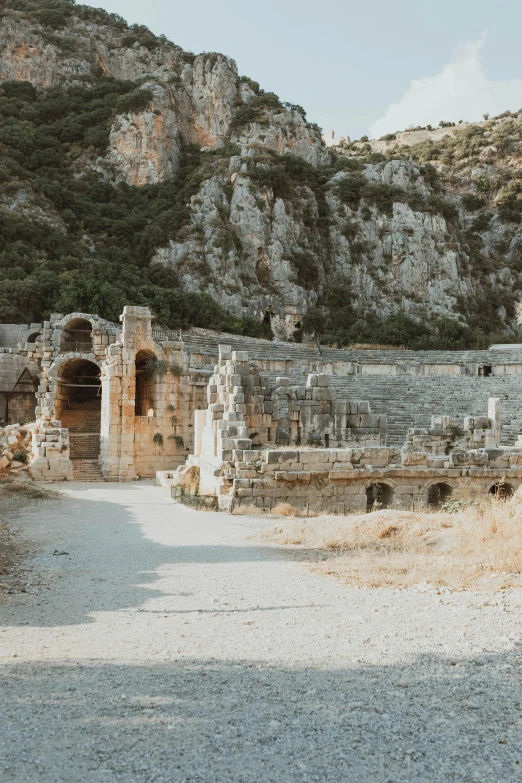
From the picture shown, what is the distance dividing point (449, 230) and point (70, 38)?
48.1 metres

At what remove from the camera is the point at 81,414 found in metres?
27.7

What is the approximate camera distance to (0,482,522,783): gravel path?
3.01 metres

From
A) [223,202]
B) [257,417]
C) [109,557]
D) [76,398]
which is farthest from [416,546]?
[223,202]

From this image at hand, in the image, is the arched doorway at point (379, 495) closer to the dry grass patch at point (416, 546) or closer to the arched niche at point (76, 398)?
the dry grass patch at point (416, 546)

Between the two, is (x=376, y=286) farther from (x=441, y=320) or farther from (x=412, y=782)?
(x=412, y=782)

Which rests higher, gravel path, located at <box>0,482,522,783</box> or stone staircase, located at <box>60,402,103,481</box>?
stone staircase, located at <box>60,402,103,481</box>

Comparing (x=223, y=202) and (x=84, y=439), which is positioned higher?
(x=223, y=202)

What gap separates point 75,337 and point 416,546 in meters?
23.6

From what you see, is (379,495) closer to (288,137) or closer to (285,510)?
(285,510)

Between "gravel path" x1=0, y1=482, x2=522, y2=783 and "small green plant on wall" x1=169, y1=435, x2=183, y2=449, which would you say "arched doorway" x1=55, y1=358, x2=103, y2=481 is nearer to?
"small green plant on wall" x1=169, y1=435, x2=183, y2=449

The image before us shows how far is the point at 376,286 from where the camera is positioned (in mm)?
54906

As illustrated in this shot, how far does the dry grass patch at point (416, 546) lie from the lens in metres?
6.50

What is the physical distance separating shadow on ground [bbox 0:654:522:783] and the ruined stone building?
9058 mm

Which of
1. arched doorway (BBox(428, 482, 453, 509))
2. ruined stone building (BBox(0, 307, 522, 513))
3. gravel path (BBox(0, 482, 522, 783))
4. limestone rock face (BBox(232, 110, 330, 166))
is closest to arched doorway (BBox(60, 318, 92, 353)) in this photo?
ruined stone building (BBox(0, 307, 522, 513))
